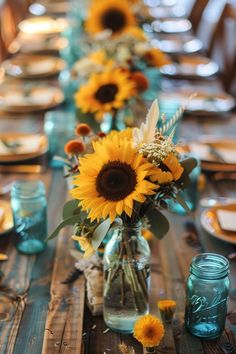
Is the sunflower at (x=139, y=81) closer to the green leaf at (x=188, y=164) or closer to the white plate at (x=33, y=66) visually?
the green leaf at (x=188, y=164)

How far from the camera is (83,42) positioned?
260 centimetres

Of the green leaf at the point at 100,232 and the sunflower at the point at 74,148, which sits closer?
the green leaf at the point at 100,232

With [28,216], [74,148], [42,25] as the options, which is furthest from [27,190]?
[42,25]

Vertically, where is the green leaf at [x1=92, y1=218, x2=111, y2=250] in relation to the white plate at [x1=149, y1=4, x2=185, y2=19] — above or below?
above

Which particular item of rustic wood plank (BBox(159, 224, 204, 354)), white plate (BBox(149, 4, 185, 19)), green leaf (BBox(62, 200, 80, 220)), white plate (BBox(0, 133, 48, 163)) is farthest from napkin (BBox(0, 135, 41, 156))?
white plate (BBox(149, 4, 185, 19))

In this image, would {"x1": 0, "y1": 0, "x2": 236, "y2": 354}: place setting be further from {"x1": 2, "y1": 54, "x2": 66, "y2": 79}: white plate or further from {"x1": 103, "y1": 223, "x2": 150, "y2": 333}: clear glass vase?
{"x1": 2, "y1": 54, "x2": 66, "y2": 79}: white plate

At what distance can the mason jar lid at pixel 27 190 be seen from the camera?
1489 mm

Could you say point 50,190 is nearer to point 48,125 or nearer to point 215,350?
point 48,125

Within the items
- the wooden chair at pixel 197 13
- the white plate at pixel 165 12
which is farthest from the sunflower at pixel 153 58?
the wooden chair at pixel 197 13

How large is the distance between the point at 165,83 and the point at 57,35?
1.07 m

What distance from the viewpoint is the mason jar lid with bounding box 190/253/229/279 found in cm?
114

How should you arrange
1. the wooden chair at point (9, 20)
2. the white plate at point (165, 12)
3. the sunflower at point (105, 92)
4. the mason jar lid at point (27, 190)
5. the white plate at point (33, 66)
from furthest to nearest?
the white plate at point (165, 12) → the wooden chair at point (9, 20) → the white plate at point (33, 66) → the sunflower at point (105, 92) → the mason jar lid at point (27, 190)

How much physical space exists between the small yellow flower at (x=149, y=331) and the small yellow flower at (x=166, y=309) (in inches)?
4.0

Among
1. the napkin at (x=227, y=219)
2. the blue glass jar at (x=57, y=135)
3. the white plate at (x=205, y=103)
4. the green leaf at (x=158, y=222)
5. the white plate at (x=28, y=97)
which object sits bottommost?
the white plate at (x=205, y=103)
